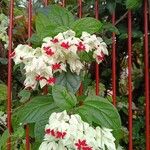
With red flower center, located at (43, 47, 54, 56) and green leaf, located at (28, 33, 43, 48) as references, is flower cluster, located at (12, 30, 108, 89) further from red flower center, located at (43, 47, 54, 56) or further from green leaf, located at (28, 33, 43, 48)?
green leaf, located at (28, 33, 43, 48)

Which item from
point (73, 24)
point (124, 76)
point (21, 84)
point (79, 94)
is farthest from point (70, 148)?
point (124, 76)

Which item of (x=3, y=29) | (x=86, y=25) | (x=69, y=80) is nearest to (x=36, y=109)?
(x=69, y=80)

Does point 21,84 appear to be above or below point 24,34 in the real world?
below

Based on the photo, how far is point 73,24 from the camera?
213 cm

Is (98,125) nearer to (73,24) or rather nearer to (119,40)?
(73,24)

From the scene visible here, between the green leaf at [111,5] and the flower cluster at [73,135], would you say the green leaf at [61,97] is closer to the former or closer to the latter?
the flower cluster at [73,135]

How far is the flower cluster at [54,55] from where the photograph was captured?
6.50 feet

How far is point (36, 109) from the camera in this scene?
6.87ft

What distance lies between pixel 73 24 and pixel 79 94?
357 mm

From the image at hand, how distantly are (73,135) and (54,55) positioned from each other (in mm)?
366

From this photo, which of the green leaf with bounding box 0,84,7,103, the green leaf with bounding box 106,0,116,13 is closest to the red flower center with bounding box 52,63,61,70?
the green leaf with bounding box 106,0,116,13

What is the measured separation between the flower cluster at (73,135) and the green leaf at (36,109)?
0.39 feet

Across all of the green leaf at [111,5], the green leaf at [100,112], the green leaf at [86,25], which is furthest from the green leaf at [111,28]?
the green leaf at [100,112]

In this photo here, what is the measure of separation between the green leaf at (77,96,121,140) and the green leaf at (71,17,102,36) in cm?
31
